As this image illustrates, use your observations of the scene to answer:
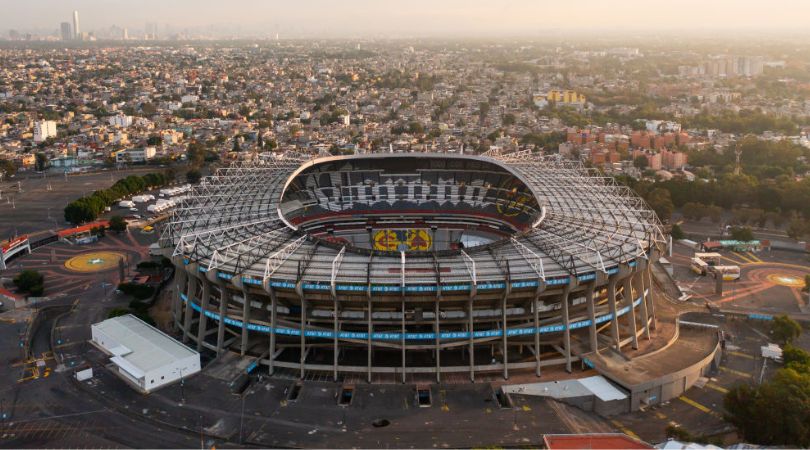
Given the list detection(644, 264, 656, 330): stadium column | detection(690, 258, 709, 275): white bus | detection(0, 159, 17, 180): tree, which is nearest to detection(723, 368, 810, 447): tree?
detection(644, 264, 656, 330): stadium column

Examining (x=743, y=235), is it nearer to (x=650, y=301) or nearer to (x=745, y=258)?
(x=745, y=258)

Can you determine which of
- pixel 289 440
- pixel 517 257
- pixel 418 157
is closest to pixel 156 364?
pixel 289 440

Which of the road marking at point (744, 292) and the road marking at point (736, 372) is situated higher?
the road marking at point (744, 292)

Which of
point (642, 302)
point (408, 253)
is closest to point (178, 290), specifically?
point (408, 253)


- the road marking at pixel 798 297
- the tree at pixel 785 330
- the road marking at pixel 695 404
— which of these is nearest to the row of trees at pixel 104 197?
the road marking at pixel 695 404

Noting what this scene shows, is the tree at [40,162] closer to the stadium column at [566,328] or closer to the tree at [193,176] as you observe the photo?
the tree at [193,176]

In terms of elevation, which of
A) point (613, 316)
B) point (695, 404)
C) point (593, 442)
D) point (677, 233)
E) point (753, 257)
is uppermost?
point (613, 316)

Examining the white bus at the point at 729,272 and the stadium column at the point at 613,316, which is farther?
the white bus at the point at 729,272
